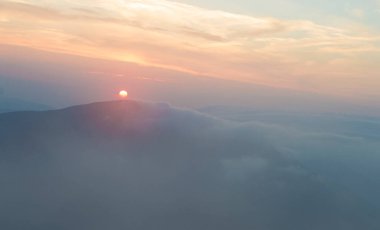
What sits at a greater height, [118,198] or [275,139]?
[275,139]

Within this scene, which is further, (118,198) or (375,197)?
(375,197)

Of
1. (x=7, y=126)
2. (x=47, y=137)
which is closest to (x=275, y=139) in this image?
(x=47, y=137)

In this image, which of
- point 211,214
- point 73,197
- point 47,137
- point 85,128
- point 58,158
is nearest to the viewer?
point 211,214

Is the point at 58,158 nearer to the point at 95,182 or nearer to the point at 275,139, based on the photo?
the point at 95,182

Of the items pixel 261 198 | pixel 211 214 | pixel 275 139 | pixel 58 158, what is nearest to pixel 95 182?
pixel 58 158

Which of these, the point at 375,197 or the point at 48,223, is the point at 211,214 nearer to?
the point at 48,223

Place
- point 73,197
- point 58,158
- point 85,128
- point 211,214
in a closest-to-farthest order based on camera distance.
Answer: point 211,214
point 73,197
point 58,158
point 85,128
